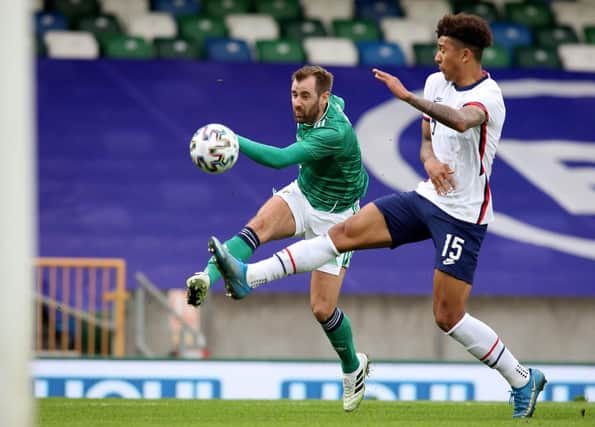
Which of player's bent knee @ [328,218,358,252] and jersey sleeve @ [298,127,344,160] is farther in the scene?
jersey sleeve @ [298,127,344,160]

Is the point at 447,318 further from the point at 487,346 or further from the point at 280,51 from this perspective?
the point at 280,51

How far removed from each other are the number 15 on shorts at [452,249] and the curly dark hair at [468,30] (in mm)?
1020

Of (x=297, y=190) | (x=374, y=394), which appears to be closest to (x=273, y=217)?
(x=297, y=190)

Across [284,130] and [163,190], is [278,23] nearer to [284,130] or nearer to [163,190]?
[284,130]

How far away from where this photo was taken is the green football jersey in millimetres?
8023

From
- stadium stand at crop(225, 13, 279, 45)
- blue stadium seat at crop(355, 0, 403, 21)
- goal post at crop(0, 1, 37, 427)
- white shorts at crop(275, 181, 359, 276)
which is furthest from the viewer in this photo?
blue stadium seat at crop(355, 0, 403, 21)

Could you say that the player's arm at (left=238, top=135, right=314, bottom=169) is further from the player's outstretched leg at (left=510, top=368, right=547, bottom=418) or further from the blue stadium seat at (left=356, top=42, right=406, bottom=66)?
the blue stadium seat at (left=356, top=42, right=406, bottom=66)

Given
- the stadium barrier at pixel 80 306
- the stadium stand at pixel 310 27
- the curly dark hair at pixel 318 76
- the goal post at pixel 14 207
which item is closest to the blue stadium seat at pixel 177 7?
the stadium stand at pixel 310 27

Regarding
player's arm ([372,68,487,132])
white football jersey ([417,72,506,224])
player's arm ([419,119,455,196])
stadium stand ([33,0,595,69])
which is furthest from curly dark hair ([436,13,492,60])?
stadium stand ([33,0,595,69])

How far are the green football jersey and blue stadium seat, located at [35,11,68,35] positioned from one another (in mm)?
7079

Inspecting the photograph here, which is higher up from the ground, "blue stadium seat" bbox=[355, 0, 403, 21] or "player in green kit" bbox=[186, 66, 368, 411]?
"blue stadium seat" bbox=[355, 0, 403, 21]

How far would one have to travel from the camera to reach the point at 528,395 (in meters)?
7.09

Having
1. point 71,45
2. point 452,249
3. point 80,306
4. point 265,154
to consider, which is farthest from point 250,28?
point 452,249

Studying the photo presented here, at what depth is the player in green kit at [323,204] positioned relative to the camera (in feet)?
26.3
